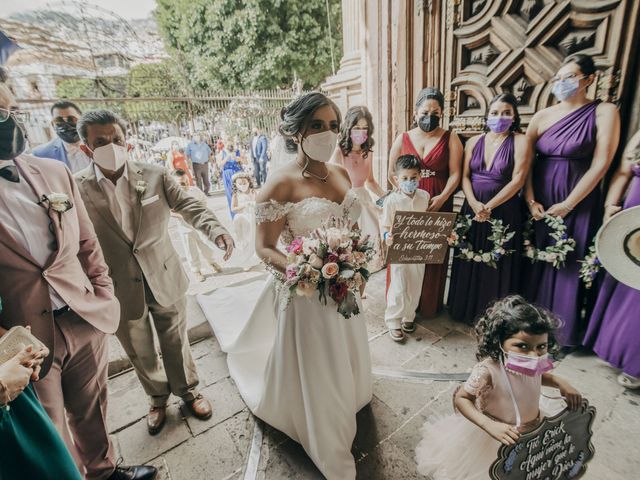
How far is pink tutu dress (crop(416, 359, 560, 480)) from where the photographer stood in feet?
5.90

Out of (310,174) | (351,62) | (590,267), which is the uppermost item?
(351,62)

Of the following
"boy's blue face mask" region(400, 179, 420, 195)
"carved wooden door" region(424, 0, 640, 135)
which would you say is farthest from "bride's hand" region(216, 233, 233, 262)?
"carved wooden door" region(424, 0, 640, 135)

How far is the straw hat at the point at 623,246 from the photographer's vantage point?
2.29 meters

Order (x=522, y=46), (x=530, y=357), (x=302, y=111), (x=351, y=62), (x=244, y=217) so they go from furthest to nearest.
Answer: (x=351, y=62), (x=244, y=217), (x=522, y=46), (x=302, y=111), (x=530, y=357)

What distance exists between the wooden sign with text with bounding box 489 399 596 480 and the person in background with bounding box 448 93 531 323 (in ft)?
5.73


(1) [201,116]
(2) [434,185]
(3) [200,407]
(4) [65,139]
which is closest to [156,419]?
(3) [200,407]

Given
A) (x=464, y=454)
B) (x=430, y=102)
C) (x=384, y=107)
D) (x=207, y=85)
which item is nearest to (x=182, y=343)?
(x=464, y=454)

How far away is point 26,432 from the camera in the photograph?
1.32 meters

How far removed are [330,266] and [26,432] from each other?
1.47 metres

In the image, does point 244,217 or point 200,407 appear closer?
point 200,407

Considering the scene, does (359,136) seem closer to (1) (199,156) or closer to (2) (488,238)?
(2) (488,238)

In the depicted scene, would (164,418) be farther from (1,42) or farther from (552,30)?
(552,30)

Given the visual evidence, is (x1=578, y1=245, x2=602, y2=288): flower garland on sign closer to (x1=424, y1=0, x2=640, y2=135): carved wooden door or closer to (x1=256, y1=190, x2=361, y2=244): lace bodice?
(x1=424, y1=0, x2=640, y2=135): carved wooden door

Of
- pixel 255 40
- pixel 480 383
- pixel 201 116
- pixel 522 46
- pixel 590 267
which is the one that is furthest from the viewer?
pixel 255 40
